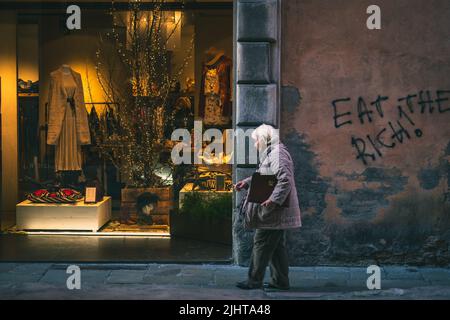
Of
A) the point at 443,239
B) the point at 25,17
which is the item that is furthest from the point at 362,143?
the point at 25,17

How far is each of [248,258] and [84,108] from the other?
12.5 feet

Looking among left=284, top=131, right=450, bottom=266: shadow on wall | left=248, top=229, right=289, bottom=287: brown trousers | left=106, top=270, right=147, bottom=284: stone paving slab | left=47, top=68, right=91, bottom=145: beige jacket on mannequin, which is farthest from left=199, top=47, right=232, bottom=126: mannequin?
left=248, top=229, right=289, bottom=287: brown trousers

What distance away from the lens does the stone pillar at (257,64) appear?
995 cm

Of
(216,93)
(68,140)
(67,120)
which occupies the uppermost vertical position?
(216,93)

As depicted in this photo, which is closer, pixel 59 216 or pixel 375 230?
pixel 375 230

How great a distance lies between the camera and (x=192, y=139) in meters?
12.1

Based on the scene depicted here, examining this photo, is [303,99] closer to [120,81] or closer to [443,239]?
[443,239]

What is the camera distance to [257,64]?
9953 mm

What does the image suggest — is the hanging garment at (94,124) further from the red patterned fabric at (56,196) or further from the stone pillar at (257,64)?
the stone pillar at (257,64)

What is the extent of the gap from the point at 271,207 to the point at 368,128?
84.0 inches

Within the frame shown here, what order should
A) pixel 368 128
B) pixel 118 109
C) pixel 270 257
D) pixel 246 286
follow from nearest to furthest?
pixel 270 257
pixel 246 286
pixel 368 128
pixel 118 109

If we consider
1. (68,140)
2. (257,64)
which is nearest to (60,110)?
(68,140)

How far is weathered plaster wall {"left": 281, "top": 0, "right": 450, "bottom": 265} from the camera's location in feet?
32.9

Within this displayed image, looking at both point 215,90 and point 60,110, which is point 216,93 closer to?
point 215,90
